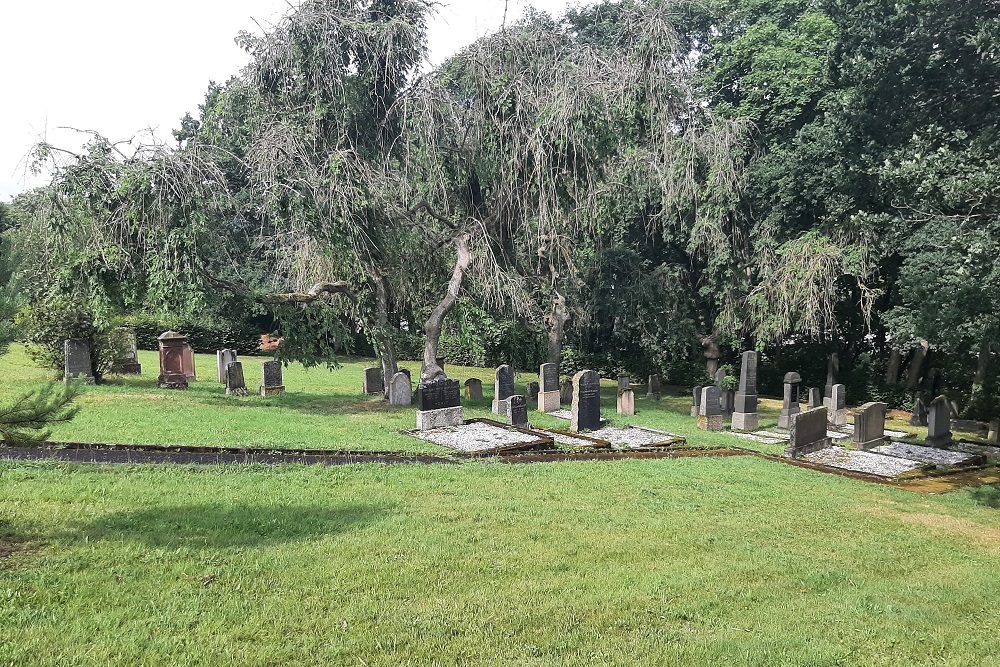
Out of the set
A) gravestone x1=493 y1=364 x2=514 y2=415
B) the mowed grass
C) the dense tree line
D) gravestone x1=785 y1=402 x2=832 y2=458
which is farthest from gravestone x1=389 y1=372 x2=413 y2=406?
gravestone x1=785 y1=402 x2=832 y2=458

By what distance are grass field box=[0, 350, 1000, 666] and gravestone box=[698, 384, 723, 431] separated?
7010 mm

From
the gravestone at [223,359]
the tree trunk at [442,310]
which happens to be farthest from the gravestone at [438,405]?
the gravestone at [223,359]

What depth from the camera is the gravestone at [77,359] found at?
17.8 m

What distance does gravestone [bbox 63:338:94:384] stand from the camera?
58.5 feet

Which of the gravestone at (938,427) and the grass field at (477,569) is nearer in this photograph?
the grass field at (477,569)

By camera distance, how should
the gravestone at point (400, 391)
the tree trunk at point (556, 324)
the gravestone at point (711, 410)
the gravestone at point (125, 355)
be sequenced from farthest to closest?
the tree trunk at point (556, 324) → the gravestone at point (125, 355) → the gravestone at point (400, 391) → the gravestone at point (711, 410)

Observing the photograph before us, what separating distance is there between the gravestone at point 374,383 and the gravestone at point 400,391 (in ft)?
6.20

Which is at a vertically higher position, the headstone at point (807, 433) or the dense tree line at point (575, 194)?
the dense tree line at point (575, 194)

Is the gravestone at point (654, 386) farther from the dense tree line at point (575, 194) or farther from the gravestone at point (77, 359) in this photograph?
the gravestone at point (77, 359)

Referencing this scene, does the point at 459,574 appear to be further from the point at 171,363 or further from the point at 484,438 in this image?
the point at 171,363

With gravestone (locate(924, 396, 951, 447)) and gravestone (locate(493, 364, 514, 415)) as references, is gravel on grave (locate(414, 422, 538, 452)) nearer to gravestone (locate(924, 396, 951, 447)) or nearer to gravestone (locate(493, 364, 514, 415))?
gravestone (locate(493, 364, 514, 415))

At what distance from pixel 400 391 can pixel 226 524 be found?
453 inches

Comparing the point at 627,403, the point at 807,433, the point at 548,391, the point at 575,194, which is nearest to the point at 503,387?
the point at 548,391

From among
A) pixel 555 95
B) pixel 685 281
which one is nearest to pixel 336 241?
pixel 555 95
